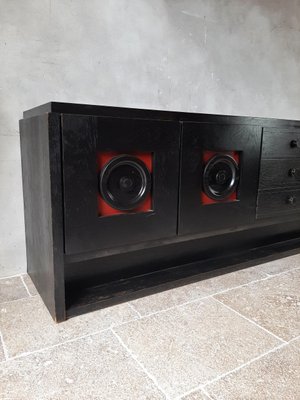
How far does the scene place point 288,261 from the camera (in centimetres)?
166

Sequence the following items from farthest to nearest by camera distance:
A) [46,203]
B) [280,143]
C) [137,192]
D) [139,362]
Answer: [280,143] < [137,192] < [46,203] < [139,362]

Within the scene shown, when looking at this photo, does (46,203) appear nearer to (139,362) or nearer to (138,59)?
(139,362)

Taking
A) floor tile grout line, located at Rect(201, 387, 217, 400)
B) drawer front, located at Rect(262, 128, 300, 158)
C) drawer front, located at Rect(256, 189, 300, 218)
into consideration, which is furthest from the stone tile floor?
drawer front, located at Rect(262, 128, 300, 158)

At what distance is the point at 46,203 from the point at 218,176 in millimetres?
732

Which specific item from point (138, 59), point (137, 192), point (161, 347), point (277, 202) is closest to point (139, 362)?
point (161, 347)

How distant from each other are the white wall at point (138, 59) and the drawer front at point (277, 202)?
67cm

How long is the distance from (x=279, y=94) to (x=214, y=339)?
186 cm

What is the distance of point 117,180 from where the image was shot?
1.10 m

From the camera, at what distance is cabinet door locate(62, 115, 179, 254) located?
99cm

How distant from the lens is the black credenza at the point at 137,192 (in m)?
1.00

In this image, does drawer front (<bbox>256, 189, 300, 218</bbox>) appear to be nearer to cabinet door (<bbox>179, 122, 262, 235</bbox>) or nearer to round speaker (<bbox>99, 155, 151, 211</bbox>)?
cabinet door (<bbox>179, 122, 262, 235</bbox>)

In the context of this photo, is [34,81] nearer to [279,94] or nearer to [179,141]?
[179,141]

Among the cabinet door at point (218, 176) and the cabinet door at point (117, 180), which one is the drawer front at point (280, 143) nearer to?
the cabinet door at point (218, 176)

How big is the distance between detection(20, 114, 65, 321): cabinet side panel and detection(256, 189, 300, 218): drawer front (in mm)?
981
